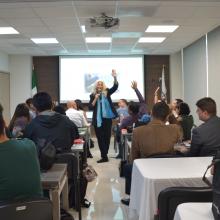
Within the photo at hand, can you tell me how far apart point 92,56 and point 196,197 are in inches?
375

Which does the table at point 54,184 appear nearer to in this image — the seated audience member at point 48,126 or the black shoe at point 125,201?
the seated audience member at point 48,126

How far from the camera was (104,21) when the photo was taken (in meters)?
6.23

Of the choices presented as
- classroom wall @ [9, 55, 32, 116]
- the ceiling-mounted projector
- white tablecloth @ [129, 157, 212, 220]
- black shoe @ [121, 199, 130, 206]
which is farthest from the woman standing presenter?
classroom wall @ [9, 55, 32, 116]

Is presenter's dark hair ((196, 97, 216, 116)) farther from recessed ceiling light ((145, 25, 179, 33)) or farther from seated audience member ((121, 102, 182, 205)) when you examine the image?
recessed ceiling light ((145, 25, 179, 33))

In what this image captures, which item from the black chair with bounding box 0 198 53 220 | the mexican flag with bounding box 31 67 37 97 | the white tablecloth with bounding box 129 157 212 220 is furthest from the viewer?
the mexican flag with bounding box 31 67 37 97

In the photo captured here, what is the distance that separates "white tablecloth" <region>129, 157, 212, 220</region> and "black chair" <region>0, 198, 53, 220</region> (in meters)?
0.71

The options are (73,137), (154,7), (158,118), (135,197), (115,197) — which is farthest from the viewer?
(154,7)

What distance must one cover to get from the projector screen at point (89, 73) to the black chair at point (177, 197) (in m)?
9.29

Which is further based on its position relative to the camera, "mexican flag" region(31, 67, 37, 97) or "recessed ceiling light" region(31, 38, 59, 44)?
"mexican flag" region(31, 67, 37, 97)

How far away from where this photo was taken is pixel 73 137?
387 cm

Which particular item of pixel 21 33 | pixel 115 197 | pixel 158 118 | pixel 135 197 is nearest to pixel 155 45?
pixel 21 33

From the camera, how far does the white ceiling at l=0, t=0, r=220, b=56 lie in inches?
220

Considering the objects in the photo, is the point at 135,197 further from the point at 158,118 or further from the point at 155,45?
the point at 155,45

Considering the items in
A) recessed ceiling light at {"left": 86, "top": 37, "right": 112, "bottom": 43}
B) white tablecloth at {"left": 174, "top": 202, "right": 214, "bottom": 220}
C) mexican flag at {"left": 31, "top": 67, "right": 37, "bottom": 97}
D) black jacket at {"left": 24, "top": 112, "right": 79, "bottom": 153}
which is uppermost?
recessed ceiling light at {"left": 86, "top": 37, "right": 112, "bottom": 43}
